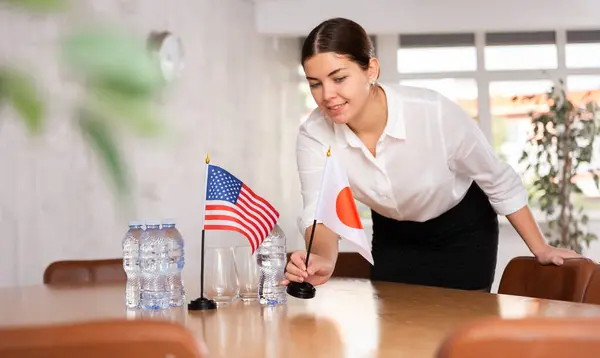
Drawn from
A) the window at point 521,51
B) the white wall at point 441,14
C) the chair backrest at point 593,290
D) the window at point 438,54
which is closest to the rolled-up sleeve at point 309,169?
the chair backrest at point 593,290

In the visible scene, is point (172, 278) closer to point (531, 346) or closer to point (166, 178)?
point (531, 346)

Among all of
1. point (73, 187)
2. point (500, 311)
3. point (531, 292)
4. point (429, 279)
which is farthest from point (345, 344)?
point (73, 187)

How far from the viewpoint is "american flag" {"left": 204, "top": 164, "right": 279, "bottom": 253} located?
6.35 feet

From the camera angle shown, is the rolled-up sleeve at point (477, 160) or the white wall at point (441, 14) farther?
the white wall at point (441, 14)

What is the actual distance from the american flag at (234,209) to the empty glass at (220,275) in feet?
0.24

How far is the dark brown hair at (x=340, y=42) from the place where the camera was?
2207 mm

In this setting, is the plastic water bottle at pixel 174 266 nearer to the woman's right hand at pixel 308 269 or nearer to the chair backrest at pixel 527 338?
the woman's right hand at pixel 308 269

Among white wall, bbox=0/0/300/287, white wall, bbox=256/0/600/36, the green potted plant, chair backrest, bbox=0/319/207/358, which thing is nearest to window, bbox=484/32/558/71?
the green potted plant

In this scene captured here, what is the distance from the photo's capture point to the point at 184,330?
788mm

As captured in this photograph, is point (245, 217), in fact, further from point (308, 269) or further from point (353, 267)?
point (353, 267)

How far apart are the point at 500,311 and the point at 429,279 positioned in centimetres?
95

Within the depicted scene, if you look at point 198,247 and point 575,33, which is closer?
point 198,247

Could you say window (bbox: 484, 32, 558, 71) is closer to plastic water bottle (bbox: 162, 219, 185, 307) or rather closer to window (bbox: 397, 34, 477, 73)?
window (bbox: 397, 34, 477, 73)

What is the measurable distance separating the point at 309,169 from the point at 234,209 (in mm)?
455
